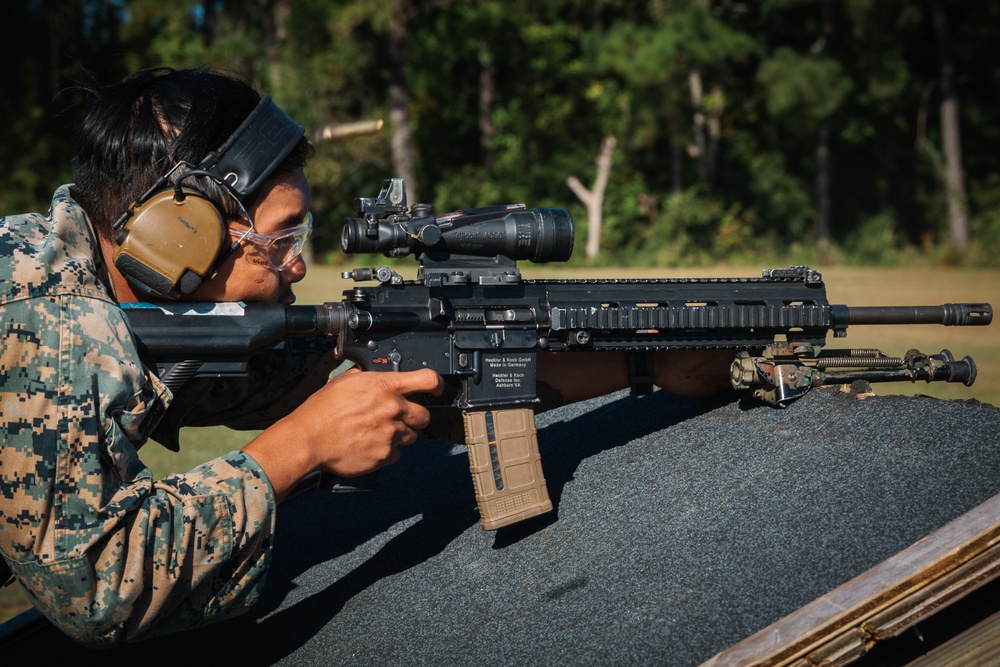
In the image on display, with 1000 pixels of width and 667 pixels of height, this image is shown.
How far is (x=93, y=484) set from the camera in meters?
2.27

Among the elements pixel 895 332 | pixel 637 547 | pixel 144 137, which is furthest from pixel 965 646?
pixel 895 332

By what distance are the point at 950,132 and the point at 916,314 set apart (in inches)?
1122

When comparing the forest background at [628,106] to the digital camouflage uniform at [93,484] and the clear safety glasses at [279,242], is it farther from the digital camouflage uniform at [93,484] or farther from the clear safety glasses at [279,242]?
the digital camouflage uniform at [93,484]

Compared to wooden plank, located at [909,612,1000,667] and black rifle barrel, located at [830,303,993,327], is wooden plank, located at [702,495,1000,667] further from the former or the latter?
black rifle barrel, located at [830,303,993,327]

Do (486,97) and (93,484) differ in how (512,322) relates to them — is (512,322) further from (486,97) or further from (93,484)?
(486,97)

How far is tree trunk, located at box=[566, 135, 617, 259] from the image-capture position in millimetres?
26516

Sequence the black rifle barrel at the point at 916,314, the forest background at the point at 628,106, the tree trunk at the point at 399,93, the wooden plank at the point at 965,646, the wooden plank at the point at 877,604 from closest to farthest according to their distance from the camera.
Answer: the wooden plank at the point at 877,604, the wooden plank at the point at 965,646, the black rifle barrel at the point at 916,314, the tree trunk at the point at 399,93, the forest background at the point at 628,106

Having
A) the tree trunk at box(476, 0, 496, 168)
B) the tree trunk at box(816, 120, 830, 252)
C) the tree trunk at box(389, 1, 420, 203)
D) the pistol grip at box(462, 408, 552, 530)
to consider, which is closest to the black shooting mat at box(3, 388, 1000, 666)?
the pistol grip at box(462, 408, 552, 530)

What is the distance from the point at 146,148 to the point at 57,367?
2.49 feet

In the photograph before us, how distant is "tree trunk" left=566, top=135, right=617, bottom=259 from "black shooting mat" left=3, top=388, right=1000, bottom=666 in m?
22.7

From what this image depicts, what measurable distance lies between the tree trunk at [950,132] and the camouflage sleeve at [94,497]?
29.5 metres

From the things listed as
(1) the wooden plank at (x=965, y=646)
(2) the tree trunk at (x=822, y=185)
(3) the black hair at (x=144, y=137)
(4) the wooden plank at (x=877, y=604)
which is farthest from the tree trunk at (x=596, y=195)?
A: (4) the wooden plank at (x=877, y=604)

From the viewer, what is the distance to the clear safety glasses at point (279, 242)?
284 centimetres

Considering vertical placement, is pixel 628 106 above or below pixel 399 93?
below
